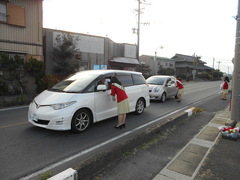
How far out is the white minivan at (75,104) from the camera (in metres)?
4.44

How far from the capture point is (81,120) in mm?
4848

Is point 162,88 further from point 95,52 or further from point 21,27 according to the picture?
point 95,52

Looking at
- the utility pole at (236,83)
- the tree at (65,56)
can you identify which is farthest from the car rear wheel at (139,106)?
the tree at (65,56)

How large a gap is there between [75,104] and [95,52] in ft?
59.3

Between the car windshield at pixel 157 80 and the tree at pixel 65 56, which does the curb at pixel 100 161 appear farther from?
the tree at pixel 65 56

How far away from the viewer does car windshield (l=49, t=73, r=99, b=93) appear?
5107 millimetres

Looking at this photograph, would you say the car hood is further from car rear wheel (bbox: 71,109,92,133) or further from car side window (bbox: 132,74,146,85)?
car side window (bbox: 132,74,146,85)

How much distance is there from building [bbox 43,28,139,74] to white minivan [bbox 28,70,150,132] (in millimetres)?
11514

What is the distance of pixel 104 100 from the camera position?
5.43 m

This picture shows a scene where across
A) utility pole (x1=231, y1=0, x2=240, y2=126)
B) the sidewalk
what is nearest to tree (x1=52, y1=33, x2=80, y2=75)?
utility pole (x1=231, y1=0, x2=240, y2=126)

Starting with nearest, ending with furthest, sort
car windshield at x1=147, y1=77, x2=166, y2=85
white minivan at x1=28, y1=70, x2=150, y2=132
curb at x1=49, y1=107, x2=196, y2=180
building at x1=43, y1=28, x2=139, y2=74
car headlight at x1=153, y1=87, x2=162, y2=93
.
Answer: curb at x1=49, y1=107, x2=196, y2=180 < white minivan at x1=28, y1=70, x2=150, y2=132 < car headlight at x1=153, y1=87, x2=162, y2=93 < car windshield at x1=147, y1=77, x2=166, y2=85 < building at x1=43, y1=28, x2=139, y2=74

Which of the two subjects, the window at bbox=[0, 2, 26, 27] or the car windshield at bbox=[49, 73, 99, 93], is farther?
the window at bbox=[0, 2, 26, 27]

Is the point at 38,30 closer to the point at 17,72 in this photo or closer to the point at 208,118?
the point at 17,72

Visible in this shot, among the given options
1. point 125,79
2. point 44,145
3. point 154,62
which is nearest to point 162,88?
point 125,79
